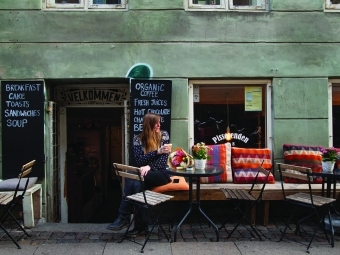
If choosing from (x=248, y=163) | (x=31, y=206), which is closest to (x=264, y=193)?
(x=248, y=163)

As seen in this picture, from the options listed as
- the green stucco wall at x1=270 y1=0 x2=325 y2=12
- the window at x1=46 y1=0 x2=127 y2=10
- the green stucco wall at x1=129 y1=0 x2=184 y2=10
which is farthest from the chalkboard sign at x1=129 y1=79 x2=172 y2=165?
the green stucco wall at x1=270 y1=0 x2=325 y2=12

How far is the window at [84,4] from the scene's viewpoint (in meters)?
6.30

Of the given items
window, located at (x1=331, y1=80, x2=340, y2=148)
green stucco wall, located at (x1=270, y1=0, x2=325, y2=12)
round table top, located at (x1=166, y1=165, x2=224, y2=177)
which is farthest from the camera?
window, located at (x1=331, y1=80, x2=340, y2=148)

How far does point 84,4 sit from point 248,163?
382 centimetres

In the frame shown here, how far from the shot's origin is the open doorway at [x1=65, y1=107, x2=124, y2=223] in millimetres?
7469

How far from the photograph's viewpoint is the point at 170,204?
610 centimetres

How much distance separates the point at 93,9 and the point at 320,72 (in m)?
3.99

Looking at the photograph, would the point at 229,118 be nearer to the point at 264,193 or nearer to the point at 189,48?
the point at 189,48

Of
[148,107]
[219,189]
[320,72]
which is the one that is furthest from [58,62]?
[320,72]

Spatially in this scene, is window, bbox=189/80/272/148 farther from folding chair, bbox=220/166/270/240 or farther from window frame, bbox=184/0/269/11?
window frame, bbox=184/0/269/11

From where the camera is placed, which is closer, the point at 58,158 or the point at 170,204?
the point at 170,204

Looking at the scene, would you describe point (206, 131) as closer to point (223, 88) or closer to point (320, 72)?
point (223, 88)

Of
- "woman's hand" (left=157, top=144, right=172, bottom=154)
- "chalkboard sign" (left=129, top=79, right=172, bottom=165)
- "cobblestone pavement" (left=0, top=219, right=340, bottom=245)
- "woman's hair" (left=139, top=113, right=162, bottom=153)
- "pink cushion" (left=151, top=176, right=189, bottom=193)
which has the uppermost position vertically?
"chalkboard sign" (left=129, top=79, right=172, bottom=165)

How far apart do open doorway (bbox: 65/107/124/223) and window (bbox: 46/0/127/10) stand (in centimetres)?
191
